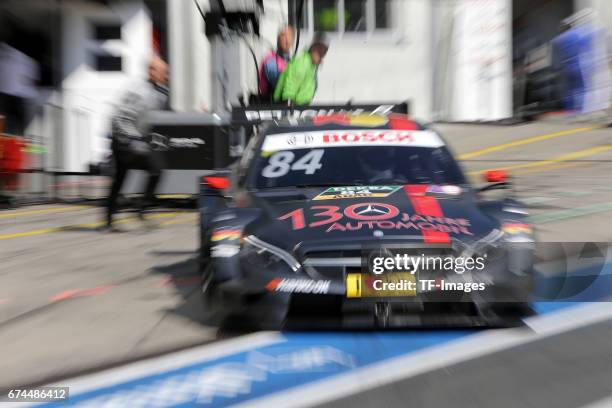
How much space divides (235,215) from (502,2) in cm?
1662

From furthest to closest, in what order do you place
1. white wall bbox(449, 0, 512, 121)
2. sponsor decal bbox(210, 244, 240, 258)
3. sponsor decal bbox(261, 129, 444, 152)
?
white wall bbox(449, 0, 512, 121) < sponsor decal bbox(261, 129, 444, 152) < sponsor decal bbox(210, 244, 240, 258)

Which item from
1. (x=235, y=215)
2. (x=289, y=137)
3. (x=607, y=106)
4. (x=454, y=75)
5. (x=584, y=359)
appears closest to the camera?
(x=584, y=359)

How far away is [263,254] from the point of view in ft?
11.7

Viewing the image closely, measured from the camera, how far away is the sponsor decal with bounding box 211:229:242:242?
3686 millimetres

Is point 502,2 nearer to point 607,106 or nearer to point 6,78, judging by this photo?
point 607,106

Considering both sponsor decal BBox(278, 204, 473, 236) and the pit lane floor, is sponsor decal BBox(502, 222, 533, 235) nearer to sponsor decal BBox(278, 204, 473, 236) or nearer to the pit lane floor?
sponsor decal BBox(278, 204, 473, 236)

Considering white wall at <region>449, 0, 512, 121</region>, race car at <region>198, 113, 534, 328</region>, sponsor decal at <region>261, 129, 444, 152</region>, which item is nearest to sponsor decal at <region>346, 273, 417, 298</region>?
race car at <region>198, 113, 534, 328</region>

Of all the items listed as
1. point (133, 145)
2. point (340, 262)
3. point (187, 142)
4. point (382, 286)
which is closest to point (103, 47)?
point (187, 142)

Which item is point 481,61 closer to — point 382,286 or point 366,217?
point 366,217

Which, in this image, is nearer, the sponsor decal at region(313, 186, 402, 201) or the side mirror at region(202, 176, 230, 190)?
the sponsor decal at region(313, 186, 402, 201)

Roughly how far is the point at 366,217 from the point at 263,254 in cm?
58

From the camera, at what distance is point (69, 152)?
11820 mm

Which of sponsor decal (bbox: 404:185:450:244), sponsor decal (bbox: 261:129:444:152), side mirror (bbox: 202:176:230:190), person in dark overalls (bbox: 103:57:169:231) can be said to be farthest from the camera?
person in dark overalls (bbox: 103:57:169:231)

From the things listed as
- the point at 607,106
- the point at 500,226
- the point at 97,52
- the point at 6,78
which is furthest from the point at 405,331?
the point at 97,52
